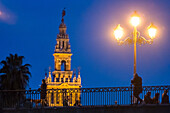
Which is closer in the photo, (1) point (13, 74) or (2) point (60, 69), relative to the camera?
(1) point (13, 74)

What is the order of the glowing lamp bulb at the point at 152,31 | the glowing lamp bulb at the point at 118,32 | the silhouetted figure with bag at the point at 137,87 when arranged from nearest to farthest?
1. the silhouetted figure with bag at the point at 137,87
2. the glowing lamp bulb at the point at 152,31
3. the glowing lamp bulb at the point at 118,32

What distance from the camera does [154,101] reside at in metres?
28.7

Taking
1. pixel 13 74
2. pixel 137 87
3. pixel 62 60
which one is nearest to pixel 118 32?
pixel 137 87

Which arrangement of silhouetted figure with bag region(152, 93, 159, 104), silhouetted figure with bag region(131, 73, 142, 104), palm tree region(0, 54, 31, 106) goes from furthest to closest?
palm tree region(0, 54, 31, 106) < silhouetted figure with bag region(152, 93, 159, 104) < silhouetted figure with bag region(131, 73, 142, 104)

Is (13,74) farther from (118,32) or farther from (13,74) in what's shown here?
(118,32)

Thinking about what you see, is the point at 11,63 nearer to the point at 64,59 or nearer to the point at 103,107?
the point at 103,107

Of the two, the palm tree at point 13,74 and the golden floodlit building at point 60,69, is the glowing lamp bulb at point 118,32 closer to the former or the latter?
the palm tree at point 13,74

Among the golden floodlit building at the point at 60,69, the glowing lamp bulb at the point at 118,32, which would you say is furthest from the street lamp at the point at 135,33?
the golden floodlit building at the point at 60,69

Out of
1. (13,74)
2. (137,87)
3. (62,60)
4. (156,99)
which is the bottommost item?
(156,99)

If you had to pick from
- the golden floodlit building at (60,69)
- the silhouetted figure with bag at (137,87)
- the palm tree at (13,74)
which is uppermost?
the golden floodlit building at (60,69)

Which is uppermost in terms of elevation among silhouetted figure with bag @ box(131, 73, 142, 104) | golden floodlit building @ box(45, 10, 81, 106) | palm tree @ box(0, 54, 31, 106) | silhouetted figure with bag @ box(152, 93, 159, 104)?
golden floodlit building @ box(45, 10, 81, 106)

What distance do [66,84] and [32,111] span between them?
6429cm

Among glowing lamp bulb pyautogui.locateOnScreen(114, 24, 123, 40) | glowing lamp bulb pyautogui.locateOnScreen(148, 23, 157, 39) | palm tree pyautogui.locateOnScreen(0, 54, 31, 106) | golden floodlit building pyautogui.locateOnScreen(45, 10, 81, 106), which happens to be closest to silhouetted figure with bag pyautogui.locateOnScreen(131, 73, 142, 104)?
glowing lamp bulb pyautogui.locateOnScreen(148, 23, 157, 39)

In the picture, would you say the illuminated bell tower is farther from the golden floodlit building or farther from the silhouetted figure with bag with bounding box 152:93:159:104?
the silhouetted figure with bag with bounding box 152:93:159:104
